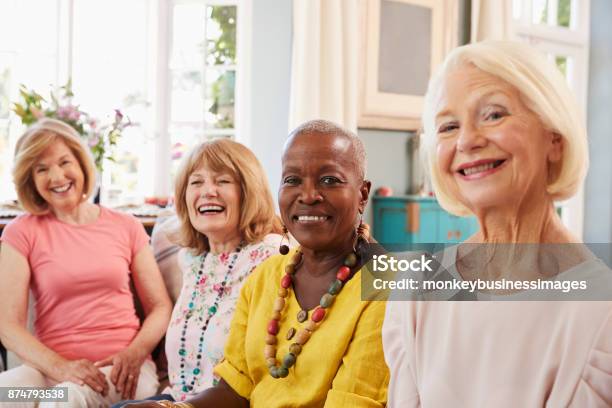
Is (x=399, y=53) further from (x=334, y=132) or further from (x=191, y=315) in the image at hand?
(x=334, y=132)

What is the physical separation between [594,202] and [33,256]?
16.2 ft

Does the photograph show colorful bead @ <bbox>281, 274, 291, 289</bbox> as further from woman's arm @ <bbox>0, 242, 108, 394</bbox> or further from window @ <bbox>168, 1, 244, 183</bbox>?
window @ <bbox>168, 1, 244, 183</bbox>

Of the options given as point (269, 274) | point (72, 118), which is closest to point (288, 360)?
point (269, 274)

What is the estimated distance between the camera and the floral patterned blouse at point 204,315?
168 cm

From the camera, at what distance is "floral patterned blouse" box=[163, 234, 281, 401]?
1.68 meters

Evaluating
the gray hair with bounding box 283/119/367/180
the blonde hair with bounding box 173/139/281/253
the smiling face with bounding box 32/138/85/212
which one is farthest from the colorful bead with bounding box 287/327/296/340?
the smiling face with bounding box 32/138/85/212

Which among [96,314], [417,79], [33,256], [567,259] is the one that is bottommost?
[96,314]

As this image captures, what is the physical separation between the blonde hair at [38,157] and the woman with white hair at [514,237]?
4.84ft

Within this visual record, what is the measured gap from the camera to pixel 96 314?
1983 millimetres

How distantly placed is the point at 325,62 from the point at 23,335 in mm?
2690

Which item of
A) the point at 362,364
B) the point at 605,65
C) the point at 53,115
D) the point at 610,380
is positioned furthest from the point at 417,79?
the point at 610,380

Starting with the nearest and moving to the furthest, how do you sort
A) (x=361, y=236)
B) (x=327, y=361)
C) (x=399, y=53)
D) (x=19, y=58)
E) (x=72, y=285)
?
(x=327, y=361)
(x=361, y=236)
(x=72, y=285)
(x=19, y=58)
(x=399, y=53)

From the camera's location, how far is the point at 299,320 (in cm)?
124

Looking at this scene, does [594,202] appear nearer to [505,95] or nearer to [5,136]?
[5,136]
